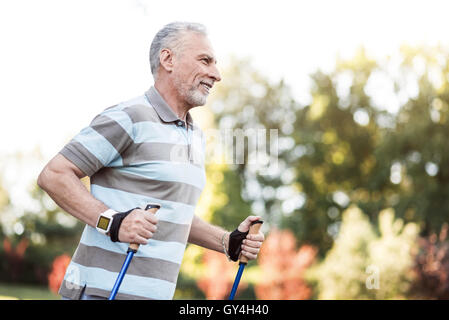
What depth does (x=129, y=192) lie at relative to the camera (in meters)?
1.98

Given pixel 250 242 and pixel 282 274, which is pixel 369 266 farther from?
pixel 250 242

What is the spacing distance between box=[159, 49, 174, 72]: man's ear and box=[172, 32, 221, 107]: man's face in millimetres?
25

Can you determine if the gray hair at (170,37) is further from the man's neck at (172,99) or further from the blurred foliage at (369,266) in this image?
the blurred foliage at (369,266)

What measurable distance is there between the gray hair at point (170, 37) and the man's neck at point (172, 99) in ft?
0.27

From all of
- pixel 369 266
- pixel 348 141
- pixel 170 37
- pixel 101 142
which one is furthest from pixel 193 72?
pixel 348 141

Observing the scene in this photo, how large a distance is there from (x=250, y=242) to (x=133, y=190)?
0.57m

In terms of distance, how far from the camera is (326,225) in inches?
836

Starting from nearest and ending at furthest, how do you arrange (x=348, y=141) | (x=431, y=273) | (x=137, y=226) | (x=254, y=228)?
(x=137, y=226) < (x=254, y=228) < (x=431, y=273) < (x=348, y=141)

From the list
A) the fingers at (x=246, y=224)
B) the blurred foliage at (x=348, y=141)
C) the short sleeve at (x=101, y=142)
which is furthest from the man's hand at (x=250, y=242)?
the blurred foliage at (x=348, y=141)

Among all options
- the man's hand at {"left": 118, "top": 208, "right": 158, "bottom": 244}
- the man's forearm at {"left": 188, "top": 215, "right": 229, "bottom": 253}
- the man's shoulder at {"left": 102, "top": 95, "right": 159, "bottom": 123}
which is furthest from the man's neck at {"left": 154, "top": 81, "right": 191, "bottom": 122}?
the man's hand at {"left": 118, "top": 208, "right": 158, "bottom": 244}

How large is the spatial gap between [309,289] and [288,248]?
1298mm

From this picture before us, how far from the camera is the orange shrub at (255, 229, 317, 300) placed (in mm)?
15078

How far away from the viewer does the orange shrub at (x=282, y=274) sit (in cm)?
1508
